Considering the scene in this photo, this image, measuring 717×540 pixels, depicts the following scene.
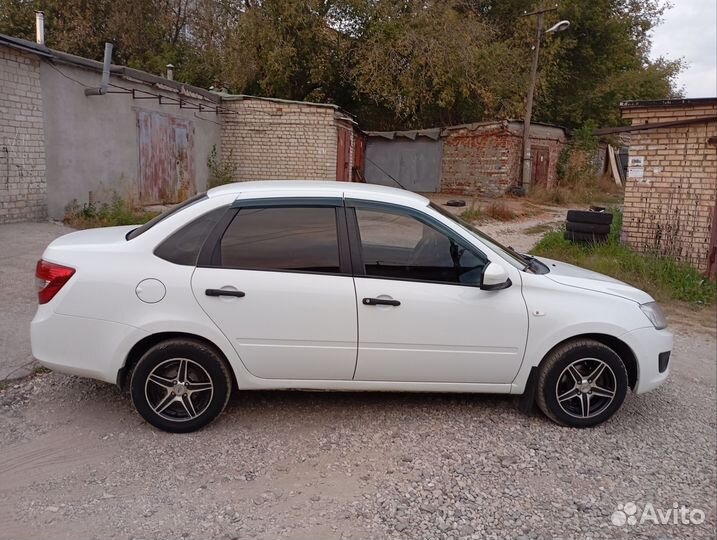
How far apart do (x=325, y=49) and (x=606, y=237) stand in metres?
15.9

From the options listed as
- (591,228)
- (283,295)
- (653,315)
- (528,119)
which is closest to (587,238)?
(591,228)

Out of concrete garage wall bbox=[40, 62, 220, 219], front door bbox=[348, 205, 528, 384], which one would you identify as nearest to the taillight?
front door bbox=[348, 205, 528, 384]

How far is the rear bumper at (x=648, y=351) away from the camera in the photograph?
3771 millimetres

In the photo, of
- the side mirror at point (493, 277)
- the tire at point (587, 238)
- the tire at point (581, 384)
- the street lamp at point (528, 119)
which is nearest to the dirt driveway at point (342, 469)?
the tire at point (581, 384)

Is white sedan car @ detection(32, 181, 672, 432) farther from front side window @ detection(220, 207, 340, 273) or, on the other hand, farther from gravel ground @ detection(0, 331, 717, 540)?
gravel ground @ detection(0, 331, 717, 540)

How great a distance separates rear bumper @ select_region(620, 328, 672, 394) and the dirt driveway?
0.36 metres

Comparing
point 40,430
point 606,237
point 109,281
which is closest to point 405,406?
point 109,281

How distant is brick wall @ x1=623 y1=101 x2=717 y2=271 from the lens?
846 centimetres

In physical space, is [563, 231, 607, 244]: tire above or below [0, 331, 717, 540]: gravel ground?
above

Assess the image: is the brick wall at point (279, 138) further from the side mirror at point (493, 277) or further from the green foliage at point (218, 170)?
the side mirror at point (493, 277)

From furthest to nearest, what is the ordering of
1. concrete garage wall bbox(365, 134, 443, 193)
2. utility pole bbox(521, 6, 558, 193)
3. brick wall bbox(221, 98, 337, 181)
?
concrete garage wall bbox(365, 134, 443, 193) → utility pole bbox(521, 6, 558, 193) → brick wall bbox(221, 98, 337, 181)

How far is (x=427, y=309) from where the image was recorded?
3539 millimetres

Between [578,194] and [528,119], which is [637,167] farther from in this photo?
[578,194]

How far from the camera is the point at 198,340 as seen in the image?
3498 millimetres
